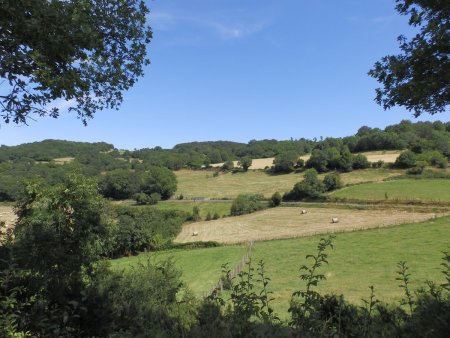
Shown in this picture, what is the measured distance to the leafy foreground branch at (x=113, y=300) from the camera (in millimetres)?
4363

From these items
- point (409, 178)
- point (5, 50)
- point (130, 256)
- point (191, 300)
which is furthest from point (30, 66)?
point (409, 178)

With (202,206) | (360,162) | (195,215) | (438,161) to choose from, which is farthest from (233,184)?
(438,161)

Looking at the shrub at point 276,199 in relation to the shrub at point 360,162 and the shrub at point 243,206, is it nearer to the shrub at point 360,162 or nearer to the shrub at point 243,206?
the shrub at point 243,206

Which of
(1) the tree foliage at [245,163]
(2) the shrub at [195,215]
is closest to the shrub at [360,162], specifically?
(1) the tree foliage at [245,163]

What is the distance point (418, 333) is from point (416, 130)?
124322mm

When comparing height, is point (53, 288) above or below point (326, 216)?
above

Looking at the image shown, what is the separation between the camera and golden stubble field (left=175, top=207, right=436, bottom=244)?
51.8 meters

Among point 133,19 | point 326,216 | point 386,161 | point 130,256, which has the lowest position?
point 130,256

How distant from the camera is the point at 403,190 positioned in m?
63.8

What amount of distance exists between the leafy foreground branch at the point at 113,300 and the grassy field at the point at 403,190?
5718 centimetres

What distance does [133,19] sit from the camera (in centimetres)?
624

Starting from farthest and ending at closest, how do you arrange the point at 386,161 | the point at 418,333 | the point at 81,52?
the point at 386,161
the point at 81,52
the point at 418,333

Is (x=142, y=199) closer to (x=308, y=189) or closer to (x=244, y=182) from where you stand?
(x=244, y=182)

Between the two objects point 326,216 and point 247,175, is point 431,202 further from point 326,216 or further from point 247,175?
point 247,175
